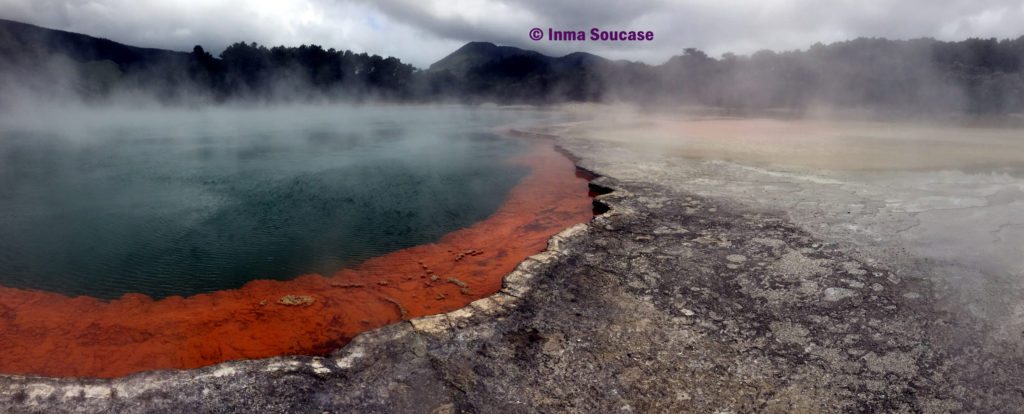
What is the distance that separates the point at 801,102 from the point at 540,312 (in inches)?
1053

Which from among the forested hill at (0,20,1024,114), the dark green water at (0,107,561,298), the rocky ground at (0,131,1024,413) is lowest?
the rocky ground at (0,131,1024,413)

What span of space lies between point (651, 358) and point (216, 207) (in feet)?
18.9

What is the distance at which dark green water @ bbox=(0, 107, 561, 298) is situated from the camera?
4391 mm

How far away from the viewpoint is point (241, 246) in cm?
492

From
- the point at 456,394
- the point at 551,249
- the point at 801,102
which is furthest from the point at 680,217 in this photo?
the point at 801,102

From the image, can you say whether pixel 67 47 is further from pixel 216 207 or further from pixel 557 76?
pixel 216 207

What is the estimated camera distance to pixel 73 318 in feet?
11.5

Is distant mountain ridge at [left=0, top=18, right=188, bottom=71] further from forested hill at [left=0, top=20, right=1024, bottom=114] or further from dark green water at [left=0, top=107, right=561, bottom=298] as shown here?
dark green water at [left=0, top=107, right=561, bottom=298]

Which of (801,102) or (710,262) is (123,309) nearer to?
(710,262)

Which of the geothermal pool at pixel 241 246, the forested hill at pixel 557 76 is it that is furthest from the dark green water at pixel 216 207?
the forested hill at pixel 557 76

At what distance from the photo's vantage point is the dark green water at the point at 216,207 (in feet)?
14.4

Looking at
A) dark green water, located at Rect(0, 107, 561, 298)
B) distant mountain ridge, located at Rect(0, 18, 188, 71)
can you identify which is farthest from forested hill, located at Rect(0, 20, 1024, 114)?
dark green water, located at Rect(0, 107, 561, 298)

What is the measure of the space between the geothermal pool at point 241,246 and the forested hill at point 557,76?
20.3m

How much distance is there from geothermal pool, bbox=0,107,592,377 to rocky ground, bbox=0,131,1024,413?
0.51 meters
